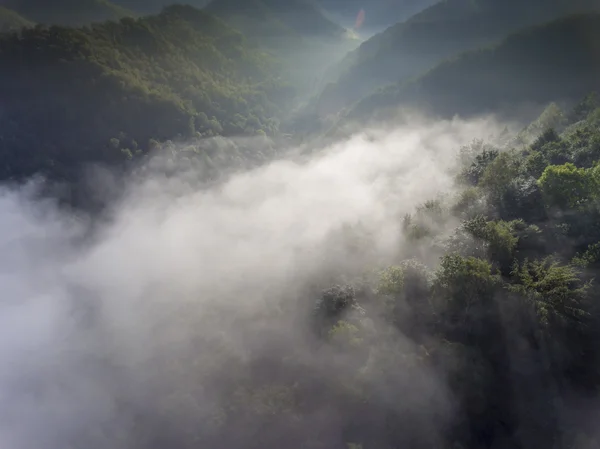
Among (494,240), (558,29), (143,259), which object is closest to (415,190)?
(494,240)

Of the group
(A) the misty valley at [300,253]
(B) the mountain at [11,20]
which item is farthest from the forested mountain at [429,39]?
(B) the mountain at [11,20]

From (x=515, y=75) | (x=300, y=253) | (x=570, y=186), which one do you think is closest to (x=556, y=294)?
(x=570, y=186)

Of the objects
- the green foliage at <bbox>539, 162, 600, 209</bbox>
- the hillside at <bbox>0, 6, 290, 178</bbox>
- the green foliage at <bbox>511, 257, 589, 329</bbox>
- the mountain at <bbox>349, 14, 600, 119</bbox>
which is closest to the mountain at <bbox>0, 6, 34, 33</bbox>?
the hillside at <bbox>0, 6, 290, 178</bbox>

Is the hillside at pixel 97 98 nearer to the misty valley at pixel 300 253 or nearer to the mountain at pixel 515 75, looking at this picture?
the misty valley at pixel 300 253

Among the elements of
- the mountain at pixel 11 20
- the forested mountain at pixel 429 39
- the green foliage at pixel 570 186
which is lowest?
the green foliage at pixel 570 186

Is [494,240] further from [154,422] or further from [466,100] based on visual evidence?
[466,100]

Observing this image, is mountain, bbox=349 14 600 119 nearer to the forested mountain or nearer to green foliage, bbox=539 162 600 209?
the forested mountain

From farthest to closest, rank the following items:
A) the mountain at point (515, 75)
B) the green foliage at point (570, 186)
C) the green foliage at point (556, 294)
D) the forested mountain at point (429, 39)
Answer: the forested mountain at point (429, 39) < the mountain at point (515, 75) < the green foliage at point (570, 186) < the green foliage at point (556, 294)

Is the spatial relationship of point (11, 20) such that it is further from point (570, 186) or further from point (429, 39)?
point (570, 186)
